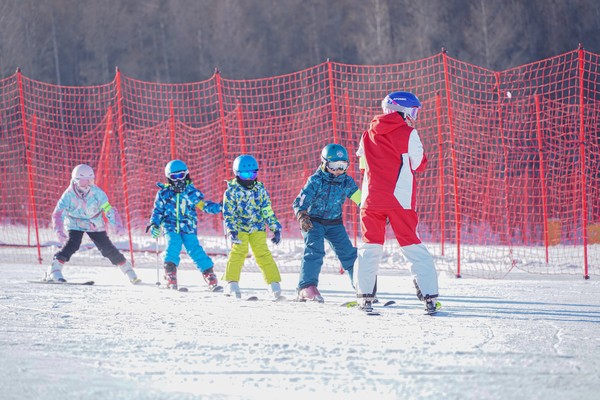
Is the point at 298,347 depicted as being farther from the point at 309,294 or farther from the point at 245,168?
the point at 245,168

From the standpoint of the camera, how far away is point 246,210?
7.94 m

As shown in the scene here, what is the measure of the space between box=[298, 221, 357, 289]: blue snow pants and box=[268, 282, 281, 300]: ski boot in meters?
A: 0.29

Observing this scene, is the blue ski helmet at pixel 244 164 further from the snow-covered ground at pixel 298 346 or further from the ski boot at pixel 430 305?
the ski boot at pixel 430 305

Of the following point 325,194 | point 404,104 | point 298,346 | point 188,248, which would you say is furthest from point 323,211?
point 298,346

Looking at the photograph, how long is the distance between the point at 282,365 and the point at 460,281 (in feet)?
15.8

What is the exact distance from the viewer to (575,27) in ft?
96.1

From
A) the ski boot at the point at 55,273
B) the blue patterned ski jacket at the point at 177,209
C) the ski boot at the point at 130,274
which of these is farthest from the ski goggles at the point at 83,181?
the blue patterned ski jacket at the point at 177,209

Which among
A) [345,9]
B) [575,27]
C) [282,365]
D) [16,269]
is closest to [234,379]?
[282,365]

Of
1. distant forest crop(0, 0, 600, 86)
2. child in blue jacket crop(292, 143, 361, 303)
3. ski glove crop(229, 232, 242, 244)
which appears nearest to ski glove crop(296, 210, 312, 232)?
child in blue jacket crop(292, 143, 361, 303)

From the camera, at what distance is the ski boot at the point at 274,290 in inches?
301

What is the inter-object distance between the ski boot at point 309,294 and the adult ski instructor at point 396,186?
3.49ft

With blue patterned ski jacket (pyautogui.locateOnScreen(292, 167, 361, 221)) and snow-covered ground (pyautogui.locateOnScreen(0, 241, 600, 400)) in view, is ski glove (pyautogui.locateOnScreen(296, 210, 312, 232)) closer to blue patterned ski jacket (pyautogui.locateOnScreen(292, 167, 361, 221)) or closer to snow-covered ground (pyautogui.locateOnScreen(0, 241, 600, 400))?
blue patterned ski jacket (pyautogui.locateOnScreen(292, 167, 361, 221))

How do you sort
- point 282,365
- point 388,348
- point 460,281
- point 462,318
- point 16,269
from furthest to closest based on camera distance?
point 16,269 < point 460,281 < point 462,318 < point 388,348 < point 282,365

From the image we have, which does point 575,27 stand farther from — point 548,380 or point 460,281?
point 548,380
